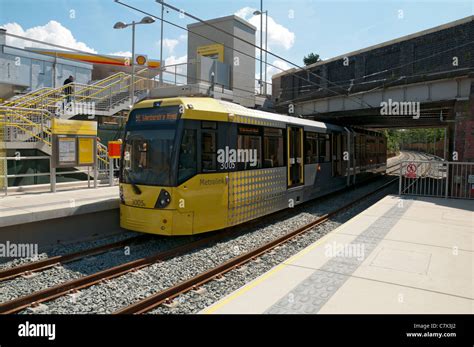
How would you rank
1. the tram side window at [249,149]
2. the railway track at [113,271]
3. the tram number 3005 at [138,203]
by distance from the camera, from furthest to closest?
1. the tram side window at [249,149]
2. the tram number 3005 at [138,203]
3. the railway track at [113,271]

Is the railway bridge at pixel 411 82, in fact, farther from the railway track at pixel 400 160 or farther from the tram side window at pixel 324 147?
the railway track at pixel 400 160

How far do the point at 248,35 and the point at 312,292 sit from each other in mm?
29846

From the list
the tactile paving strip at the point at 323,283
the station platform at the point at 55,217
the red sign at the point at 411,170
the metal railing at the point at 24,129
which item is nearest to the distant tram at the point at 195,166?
the station platform at the point at 55,217

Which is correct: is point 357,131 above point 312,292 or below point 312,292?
above

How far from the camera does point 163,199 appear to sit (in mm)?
8305

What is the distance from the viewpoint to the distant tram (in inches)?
328

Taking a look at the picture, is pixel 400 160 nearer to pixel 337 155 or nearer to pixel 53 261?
pixel 337 155

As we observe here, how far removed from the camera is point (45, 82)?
28516mm

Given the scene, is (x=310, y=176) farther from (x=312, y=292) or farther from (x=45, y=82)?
(x=45, y=82)

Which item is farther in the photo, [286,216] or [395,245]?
[286,216]

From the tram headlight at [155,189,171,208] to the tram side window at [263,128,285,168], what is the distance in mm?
3418

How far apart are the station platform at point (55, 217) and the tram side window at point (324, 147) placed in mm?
7966

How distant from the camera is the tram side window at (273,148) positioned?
10.8 m
